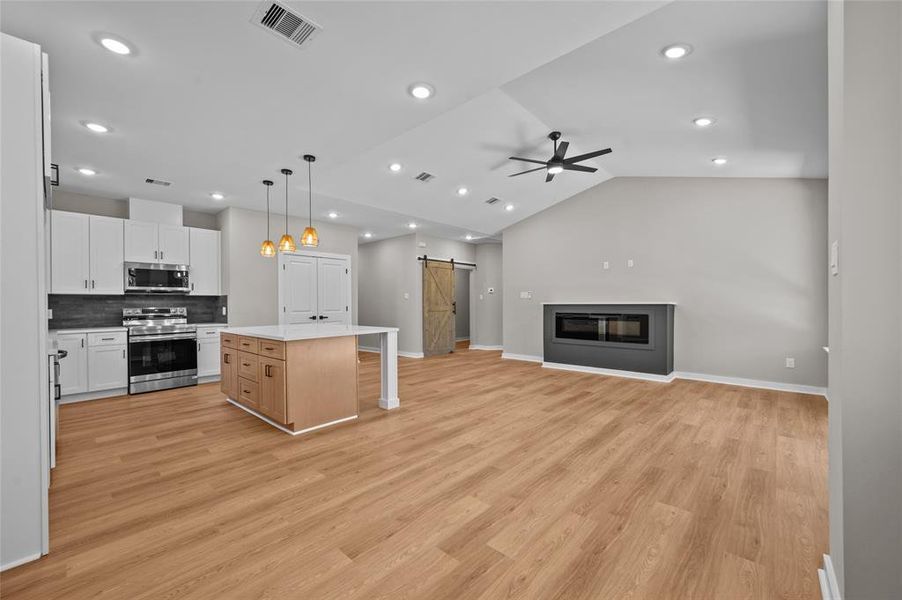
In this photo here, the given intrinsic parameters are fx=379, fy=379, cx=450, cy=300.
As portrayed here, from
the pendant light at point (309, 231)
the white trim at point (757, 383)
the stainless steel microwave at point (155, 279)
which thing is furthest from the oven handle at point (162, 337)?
the white trim at point (757, 383)

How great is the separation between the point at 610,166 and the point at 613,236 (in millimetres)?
Result: 1205

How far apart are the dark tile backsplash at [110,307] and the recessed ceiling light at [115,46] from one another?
374 cm

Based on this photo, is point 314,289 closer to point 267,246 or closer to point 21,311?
point 267,246

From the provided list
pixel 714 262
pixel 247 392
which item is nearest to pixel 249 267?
pixel 247 392

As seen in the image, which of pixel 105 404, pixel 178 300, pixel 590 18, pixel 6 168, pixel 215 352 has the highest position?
pixel 590 18

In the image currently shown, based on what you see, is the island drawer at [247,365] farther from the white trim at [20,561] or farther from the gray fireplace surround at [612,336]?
the gray fireplace surround at [612,336]

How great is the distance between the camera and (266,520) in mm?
2047

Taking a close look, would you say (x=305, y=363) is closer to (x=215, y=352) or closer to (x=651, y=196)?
(x=215, y=352)

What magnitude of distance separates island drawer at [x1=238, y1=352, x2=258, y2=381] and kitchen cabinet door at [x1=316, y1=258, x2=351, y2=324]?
272cm

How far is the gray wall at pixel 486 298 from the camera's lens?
9.31m

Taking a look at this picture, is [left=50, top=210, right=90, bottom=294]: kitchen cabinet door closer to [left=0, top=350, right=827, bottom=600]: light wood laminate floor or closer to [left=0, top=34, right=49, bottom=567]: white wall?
[left=0, top=350, right=827, bottom=600]: light wood laminate floor

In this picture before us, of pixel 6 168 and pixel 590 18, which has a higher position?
pixel 590 18

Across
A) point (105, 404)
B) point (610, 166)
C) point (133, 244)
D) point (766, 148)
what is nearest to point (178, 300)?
point (133, 244)

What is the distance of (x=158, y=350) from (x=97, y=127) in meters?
2.94
